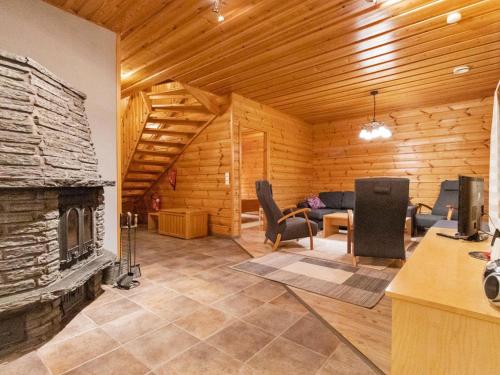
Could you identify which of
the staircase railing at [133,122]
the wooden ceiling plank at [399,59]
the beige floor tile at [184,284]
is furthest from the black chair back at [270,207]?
the staircase railing at [133,122]

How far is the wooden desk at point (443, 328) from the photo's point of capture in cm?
85

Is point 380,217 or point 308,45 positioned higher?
point 308,45

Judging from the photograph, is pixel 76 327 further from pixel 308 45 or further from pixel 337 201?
pixel 337 201

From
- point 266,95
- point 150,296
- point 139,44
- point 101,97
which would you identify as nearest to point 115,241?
point 150,296

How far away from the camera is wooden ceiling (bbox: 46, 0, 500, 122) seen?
2664mm

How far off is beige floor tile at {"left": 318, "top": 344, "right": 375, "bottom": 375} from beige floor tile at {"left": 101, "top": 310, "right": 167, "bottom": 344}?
3.97 ft

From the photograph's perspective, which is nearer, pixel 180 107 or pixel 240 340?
pixel 240 340

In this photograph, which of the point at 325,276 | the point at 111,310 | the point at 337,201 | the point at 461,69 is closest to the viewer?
the point at 111,310

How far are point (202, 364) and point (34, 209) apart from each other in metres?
1.53

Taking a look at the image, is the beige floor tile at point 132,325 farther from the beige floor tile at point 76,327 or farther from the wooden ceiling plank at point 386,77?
the wooden ceiling plank at point 386,77

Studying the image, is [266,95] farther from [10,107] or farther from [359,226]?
[10,107]

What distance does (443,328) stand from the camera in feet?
3.00

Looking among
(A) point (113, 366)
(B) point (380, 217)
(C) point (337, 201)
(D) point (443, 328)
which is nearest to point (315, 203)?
(C) point (337, 201)

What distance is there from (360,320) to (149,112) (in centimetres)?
436
